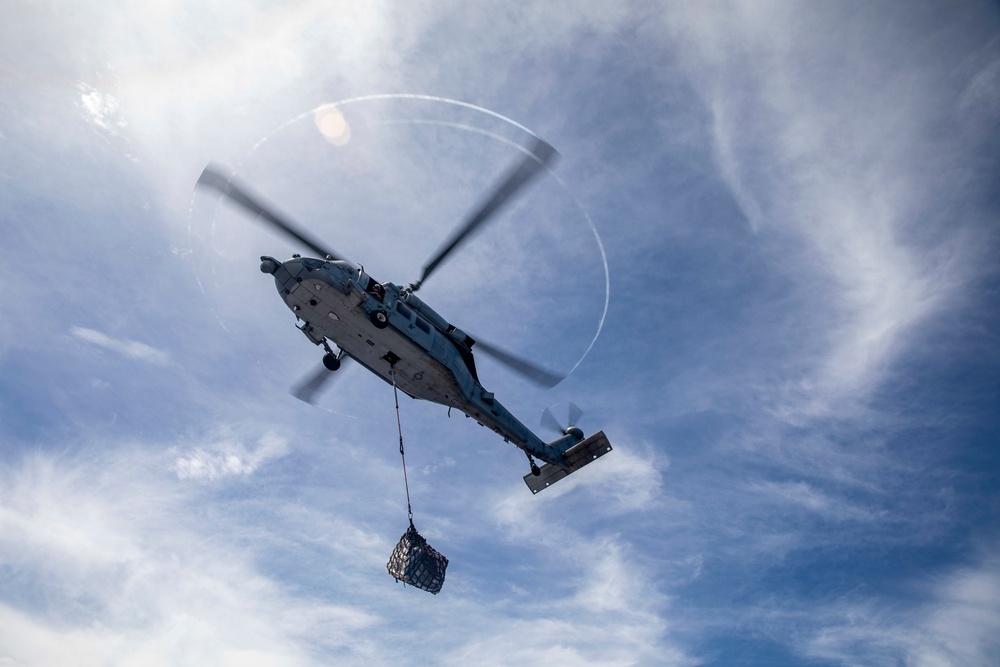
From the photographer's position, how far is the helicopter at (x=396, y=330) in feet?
82.1

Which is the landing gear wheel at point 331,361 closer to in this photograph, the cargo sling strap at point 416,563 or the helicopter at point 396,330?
the helicopter at point 396,330

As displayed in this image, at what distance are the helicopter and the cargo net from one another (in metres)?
7.59

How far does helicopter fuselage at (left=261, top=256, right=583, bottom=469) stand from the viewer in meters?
25.8

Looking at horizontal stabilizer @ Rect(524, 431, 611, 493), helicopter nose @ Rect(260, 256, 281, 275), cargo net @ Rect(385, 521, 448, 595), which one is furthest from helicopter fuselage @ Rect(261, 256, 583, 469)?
cargo net @ Rect(385, 521, 448, 595)

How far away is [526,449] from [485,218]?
636 inches

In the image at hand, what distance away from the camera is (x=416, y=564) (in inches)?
1038

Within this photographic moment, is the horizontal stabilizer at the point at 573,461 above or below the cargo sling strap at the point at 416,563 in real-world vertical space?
above

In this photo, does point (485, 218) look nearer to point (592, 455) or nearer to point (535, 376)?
point (535, 376)

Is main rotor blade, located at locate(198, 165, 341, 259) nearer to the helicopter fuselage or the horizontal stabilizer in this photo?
the helicopter fuselage

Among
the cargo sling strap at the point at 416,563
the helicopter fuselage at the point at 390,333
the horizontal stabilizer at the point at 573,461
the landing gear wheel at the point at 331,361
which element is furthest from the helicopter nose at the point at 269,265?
the horizontal stabilizer at the point at 573,461

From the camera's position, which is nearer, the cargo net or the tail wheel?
the cargo net

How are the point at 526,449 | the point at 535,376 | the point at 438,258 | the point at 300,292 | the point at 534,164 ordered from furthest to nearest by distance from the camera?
the point at 526,449 → the point at 535,376 → the point at 438,258 → the point at 300,292 → the point at 534,164

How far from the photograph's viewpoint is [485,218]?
81.8ft

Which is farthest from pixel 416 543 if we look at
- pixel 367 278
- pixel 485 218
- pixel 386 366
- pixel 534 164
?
pixel 534 164
